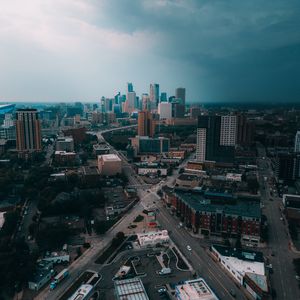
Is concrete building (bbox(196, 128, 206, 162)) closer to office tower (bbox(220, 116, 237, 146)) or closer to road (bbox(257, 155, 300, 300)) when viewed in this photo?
office tower (bbox(220, 116, 237, 146))

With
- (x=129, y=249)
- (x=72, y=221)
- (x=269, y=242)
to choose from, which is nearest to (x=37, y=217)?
(x=72, y=221)

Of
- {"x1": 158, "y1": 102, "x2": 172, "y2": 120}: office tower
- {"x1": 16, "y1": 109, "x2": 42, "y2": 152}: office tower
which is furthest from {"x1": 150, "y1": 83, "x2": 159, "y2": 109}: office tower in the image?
{"x1": 16, "y1": 109, "x2": 42, "y2": 152}: office tower

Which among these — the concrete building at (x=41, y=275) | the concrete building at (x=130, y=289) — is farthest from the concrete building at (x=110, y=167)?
the concrete building at (x=130, y=289)

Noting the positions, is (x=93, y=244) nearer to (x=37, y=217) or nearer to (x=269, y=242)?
(x=37, y=217)

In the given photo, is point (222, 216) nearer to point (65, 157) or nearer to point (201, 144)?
point (201, 144)

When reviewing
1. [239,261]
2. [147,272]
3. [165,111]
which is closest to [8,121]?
[165,111]

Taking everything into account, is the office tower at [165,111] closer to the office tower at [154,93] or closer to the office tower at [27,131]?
Result: the office tower at [154,93]
